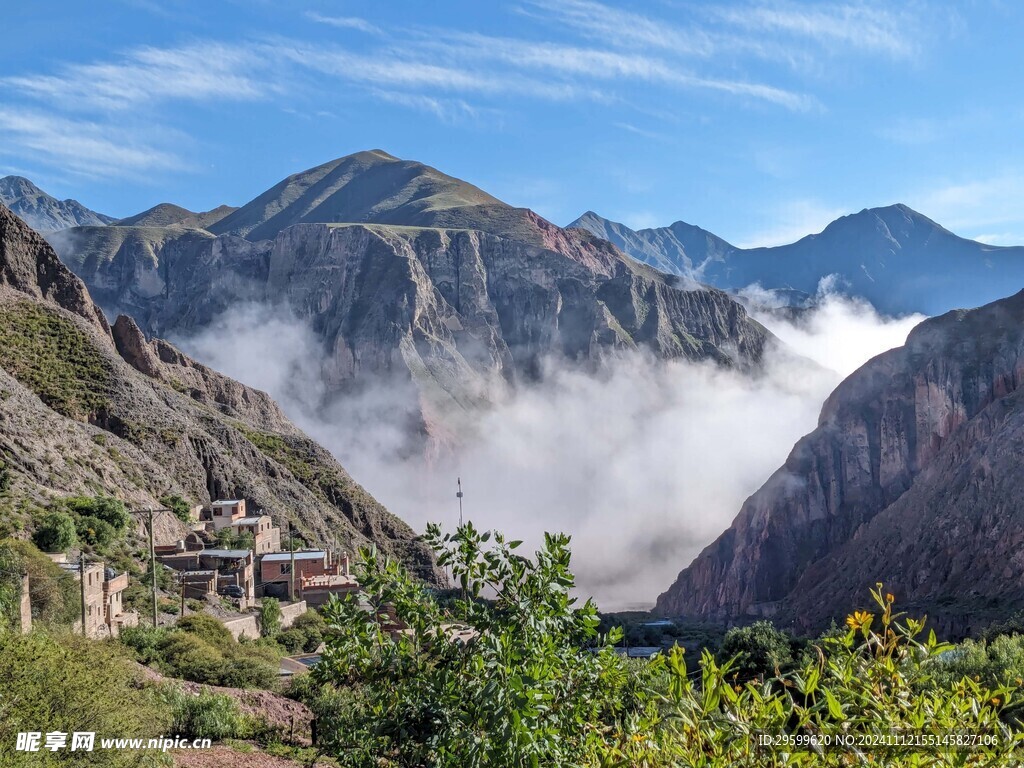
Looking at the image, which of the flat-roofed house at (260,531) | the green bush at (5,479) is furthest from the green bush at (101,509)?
the flat-roofed house at (260,531)

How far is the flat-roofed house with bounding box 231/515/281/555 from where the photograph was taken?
62.7 metres

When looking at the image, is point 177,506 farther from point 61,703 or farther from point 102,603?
point 61,703

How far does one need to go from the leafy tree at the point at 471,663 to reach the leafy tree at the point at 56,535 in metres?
35.7

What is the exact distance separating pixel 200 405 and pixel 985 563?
76.0 metres

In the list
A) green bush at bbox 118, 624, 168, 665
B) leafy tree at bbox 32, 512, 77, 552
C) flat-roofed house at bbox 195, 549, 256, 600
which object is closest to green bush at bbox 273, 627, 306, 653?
flat-roofed house at bbox 195, 549, 256, 600

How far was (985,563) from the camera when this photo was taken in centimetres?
7431

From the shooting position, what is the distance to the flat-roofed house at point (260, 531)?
62656 mm

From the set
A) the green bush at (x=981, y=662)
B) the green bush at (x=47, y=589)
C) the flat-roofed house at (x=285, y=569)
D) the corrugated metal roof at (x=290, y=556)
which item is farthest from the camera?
the corrugated metal roof at (x=290, y=556)

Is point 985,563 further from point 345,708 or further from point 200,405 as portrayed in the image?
point 200,405

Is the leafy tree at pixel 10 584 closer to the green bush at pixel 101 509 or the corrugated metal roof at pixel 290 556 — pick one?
the green bush at pixel 101 509

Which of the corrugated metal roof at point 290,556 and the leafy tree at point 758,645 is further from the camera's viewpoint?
the corrugated metal roof at point 290,556

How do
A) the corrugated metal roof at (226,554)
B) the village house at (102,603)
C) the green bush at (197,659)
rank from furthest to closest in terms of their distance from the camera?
the corrugated metal roof at (226,554)
the village house at (102,603)
the green bush at (197,659)

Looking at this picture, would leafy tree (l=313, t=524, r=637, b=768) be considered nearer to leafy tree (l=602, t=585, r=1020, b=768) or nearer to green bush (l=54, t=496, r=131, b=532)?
leafy tree (l=602, t=585, r=1020, b=768)

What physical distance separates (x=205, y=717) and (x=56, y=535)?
21451mm
